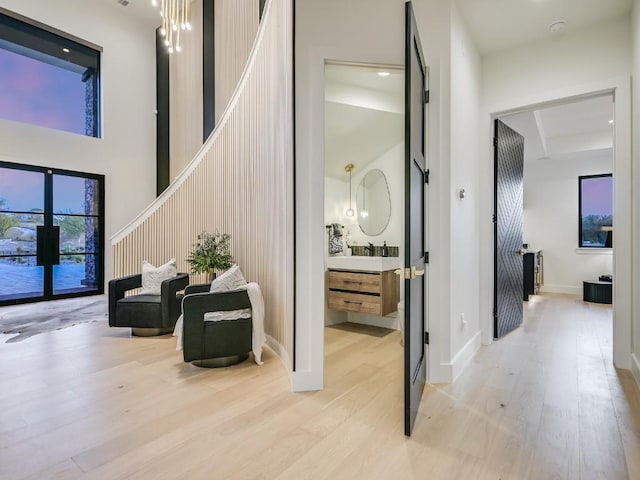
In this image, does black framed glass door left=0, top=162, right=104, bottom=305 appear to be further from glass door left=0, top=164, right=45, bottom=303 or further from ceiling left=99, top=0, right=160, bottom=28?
ceiling left=99, top=0, right=160, bottom=28

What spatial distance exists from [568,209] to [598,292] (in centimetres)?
199

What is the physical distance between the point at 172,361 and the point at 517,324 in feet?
13.7

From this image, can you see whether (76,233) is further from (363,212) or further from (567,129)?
(567,129)

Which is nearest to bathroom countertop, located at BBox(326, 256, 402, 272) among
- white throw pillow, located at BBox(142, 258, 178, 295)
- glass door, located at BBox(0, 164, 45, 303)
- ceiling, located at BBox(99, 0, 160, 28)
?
white throw pillow, located at BBox(142, 258, 178, 295)

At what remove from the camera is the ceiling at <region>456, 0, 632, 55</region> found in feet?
9.59

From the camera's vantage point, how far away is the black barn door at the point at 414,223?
1.95 m

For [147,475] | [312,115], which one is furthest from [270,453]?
[312,115]

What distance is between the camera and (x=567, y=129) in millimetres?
6141

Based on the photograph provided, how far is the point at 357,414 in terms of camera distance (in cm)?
220

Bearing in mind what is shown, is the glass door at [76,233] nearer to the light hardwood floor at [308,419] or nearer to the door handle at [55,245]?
the door handle at [55,245]

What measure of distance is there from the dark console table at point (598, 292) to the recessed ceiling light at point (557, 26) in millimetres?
4995

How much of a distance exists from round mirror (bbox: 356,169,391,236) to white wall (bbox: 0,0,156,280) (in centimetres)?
Answer: 513

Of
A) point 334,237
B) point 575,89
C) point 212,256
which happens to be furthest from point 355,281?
point 575,89

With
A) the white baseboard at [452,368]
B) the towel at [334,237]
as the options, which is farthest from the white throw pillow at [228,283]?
the white baseboard at [452,368]
